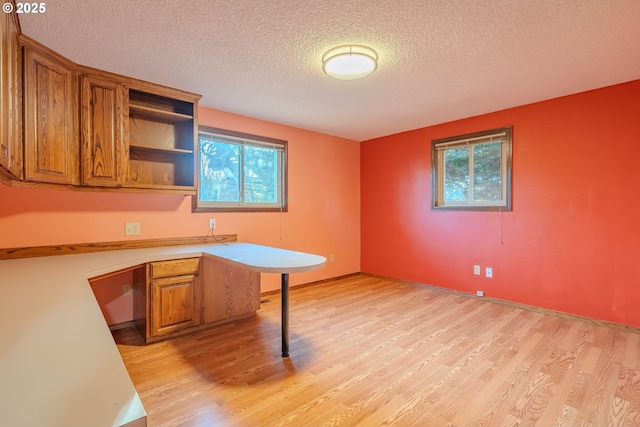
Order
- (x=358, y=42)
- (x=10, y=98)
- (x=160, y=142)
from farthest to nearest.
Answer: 1. (x=160, y=142)
2. (x=358, y=42)
3. (x=10, y=98)

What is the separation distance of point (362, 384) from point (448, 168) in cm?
315

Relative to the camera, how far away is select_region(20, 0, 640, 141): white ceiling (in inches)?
69.2

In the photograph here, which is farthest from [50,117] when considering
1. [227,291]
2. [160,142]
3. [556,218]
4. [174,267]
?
[556,218]

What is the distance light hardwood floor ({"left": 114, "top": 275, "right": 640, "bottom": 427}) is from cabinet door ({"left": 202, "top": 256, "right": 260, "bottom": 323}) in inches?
5.3

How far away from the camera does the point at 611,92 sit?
9.36 ft

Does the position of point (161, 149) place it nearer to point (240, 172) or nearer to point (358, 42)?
point (240, 172)

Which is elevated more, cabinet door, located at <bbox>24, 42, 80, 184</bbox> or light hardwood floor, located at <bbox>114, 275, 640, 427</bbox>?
cabinet door, located at <bbox>24, 42, 80, 184</bbox>

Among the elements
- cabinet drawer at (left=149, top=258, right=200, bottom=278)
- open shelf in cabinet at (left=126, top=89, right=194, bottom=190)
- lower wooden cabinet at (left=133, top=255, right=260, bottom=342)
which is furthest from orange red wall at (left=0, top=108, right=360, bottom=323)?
cabinet drawer at (left=149, top=258, right=200, bottom=278)

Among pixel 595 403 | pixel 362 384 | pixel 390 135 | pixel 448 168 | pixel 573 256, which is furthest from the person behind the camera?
pixel 390 135

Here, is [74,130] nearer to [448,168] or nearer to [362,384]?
→ [362,384]

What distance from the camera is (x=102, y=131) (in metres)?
2.50

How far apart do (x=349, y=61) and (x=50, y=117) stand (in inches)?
87.9

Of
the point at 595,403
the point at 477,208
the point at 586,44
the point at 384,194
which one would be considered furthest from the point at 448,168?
the point at 595,403

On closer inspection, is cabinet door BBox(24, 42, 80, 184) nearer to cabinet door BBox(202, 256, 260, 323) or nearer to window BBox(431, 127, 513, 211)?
cabinet door BBox(202, 256, 260, 323)
